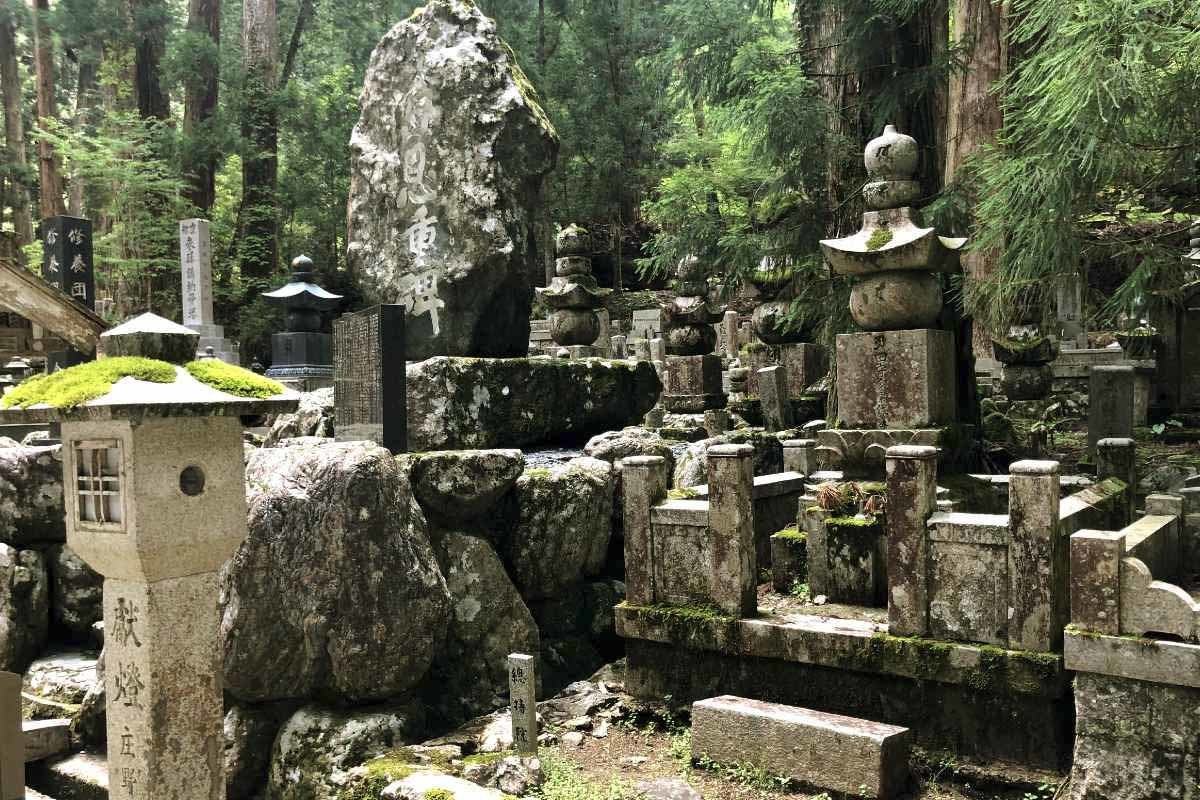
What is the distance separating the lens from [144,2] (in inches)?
940

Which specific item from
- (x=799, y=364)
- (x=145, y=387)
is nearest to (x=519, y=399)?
(x=145, y=387)

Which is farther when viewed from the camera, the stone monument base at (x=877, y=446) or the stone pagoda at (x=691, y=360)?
the stone pagoda at (x=691, y=360)

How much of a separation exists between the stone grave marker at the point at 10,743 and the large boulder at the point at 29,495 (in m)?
5.88

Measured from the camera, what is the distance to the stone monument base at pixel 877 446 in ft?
23.4

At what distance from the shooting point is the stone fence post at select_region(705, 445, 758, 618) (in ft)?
21.0

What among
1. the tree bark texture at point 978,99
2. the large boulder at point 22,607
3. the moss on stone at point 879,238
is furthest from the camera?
the tree bark texture at point 978,99

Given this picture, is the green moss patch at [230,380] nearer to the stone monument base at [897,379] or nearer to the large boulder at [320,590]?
the large boulder at [320,590]

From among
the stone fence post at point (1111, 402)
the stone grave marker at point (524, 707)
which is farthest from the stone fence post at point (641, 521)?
the stone fence post at point (1111, 402)

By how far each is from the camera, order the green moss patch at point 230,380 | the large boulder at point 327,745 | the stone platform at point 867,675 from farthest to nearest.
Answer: the large boulder at point 327,745 < the stone platform at point 867,675 < the green moss patch at point 230,380

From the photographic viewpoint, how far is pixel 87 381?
417 centimetres

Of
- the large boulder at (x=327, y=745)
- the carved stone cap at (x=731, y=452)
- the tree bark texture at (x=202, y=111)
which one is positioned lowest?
the large boulder at (x=327, y=745)

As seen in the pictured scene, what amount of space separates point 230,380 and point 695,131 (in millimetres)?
25947

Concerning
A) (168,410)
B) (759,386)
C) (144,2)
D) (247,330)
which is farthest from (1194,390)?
(144,2)

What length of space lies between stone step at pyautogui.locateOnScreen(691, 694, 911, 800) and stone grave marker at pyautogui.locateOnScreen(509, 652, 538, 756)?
42.4 inches
